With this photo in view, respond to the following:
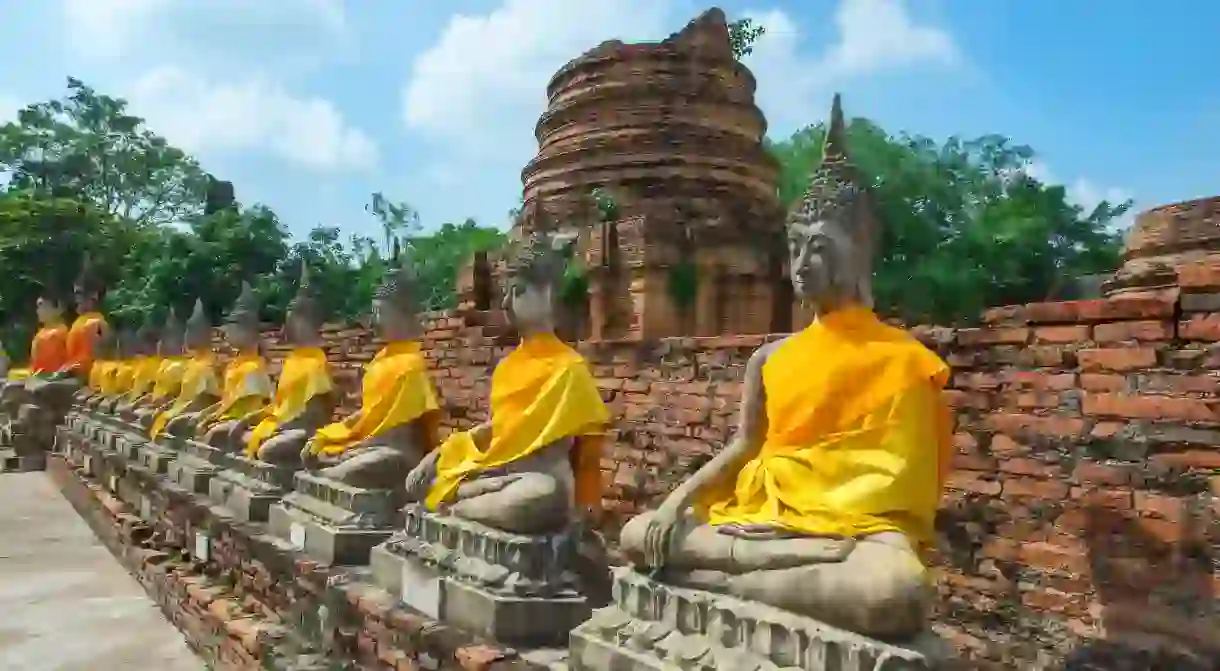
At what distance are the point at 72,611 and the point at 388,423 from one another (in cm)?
352

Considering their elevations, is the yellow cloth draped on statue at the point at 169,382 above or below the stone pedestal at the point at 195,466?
above

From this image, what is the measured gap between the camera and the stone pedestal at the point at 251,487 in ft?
23.6

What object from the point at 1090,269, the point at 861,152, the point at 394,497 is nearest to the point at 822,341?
the point at 394,497

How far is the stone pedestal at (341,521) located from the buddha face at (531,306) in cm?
156

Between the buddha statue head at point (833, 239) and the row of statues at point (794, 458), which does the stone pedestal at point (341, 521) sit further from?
the buddha statue head at point (833, 239)

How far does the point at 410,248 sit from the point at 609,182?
16.1 metres

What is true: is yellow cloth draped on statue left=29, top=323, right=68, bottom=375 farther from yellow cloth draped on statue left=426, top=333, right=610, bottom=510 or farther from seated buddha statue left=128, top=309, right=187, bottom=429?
yellow cloth draped on statue left=426, top=333, right=610, bottom=510

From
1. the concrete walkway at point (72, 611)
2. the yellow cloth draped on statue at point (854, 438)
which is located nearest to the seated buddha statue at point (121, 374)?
the concrete walkway at point (72, 611)

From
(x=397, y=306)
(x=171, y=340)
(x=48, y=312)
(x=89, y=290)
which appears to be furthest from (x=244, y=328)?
(x=89, y=290)

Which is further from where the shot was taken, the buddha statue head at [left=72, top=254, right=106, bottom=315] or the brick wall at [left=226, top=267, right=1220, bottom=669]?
the buddha statue head at [left=72, top=254, right=106, bottom=315]

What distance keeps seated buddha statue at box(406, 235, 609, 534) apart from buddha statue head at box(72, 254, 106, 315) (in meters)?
17.3

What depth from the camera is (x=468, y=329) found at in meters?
8.77

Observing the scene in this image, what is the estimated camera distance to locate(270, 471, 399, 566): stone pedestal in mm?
5730

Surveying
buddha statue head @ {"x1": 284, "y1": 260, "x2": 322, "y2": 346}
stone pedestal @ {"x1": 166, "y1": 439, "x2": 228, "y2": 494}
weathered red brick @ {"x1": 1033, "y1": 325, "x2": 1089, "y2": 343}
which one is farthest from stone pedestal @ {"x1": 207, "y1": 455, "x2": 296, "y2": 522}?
weathered red brick @ {"x1": 1033, "y1": 325, "x2": 1089, "y2": 343}
